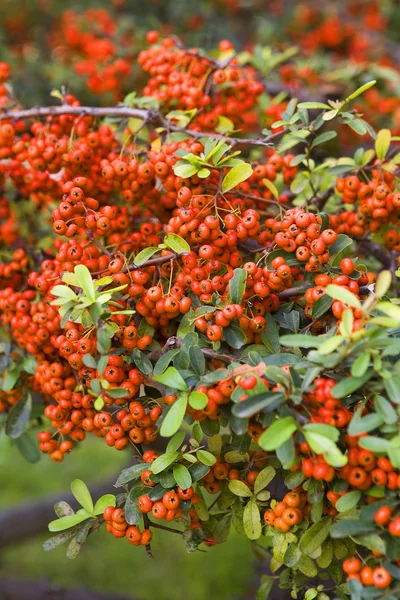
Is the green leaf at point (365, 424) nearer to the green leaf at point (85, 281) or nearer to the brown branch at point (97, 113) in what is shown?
the green leaf at point (85, 281)

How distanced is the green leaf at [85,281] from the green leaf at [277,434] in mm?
510

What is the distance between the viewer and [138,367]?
157 centimetres

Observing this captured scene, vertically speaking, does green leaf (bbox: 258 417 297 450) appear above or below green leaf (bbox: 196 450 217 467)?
above

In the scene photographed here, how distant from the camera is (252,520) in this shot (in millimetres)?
1563

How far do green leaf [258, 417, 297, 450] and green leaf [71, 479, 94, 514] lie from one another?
58 centimetres

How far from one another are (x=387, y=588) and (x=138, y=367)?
747 mm

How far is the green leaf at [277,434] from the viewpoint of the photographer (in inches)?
49.8

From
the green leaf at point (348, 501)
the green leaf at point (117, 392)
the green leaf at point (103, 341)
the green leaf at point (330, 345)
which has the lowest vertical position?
the green leaf at point (348, 501)

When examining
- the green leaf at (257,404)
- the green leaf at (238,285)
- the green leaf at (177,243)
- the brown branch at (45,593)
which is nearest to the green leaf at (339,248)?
the green leaf at (238,285)

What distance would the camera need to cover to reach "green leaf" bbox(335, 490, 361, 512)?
1314mm

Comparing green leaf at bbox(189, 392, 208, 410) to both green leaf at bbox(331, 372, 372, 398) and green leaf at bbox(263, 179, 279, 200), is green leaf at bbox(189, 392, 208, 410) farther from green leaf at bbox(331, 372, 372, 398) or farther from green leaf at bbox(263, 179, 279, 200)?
green leaf at bbox(263, 179, 279, 200)

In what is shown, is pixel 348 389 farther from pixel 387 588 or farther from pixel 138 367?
pixel 138 367

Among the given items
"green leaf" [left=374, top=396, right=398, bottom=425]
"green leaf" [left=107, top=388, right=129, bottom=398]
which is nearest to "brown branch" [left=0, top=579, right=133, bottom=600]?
"green leaf" [left=107, top=388, right=129, bottom=398]

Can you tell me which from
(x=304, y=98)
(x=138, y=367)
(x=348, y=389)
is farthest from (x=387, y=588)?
(x=304, y=98)
